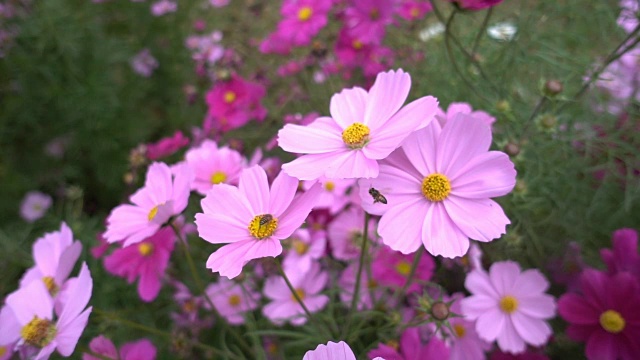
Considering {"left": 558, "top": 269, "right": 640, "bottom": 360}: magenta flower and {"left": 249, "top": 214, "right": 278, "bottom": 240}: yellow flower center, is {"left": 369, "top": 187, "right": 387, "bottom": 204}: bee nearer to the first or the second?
{"left": 249, "top": 214, "right": 278, "bottom": 240}: yellow flower center

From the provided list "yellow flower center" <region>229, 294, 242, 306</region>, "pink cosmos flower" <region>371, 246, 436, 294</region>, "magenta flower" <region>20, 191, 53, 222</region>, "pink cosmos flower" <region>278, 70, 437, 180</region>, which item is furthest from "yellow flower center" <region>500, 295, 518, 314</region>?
"magenta flower" <region>20, 191, 53, 222</region>

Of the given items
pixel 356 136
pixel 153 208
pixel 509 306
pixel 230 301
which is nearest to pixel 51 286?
pixel 153 208

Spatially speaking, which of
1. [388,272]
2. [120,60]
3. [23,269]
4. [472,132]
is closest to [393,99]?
[472,132]

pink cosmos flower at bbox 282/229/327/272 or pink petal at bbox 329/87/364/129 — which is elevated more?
pink petal at bbox 329/87/364/129

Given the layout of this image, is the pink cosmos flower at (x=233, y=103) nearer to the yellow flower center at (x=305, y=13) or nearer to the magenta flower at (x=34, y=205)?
the yellow flower center at (x=305, y=13)

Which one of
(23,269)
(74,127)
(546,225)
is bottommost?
(23,269)

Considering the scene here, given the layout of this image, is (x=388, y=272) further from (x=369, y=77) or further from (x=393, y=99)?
(x=369, y=77)

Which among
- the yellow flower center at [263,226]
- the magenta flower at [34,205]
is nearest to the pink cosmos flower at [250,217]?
the yellow flower center at [263,226]
